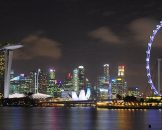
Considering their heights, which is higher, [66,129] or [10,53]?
[10,53]

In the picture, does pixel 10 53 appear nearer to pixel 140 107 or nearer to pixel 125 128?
pixel 140 107

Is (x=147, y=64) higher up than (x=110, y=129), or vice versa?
(x=147, y=64)

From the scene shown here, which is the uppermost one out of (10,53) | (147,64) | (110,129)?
(10,53)

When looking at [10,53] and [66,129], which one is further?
[10,53]

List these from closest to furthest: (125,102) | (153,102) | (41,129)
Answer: (41,129), (153,102), (125,102)

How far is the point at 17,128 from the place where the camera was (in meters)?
65.7

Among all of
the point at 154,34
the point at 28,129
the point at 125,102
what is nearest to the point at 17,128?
the point at 28,129

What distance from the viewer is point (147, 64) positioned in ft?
354

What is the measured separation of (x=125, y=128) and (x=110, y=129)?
5.75 ft

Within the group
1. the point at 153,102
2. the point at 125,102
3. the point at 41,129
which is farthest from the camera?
the point at 125,102

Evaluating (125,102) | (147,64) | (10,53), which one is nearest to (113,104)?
(125,102)

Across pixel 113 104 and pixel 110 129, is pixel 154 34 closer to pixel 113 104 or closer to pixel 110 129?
pixel 110 129

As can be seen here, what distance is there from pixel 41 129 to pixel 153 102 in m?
100

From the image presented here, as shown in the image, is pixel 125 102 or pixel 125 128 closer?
pixel 125 128
